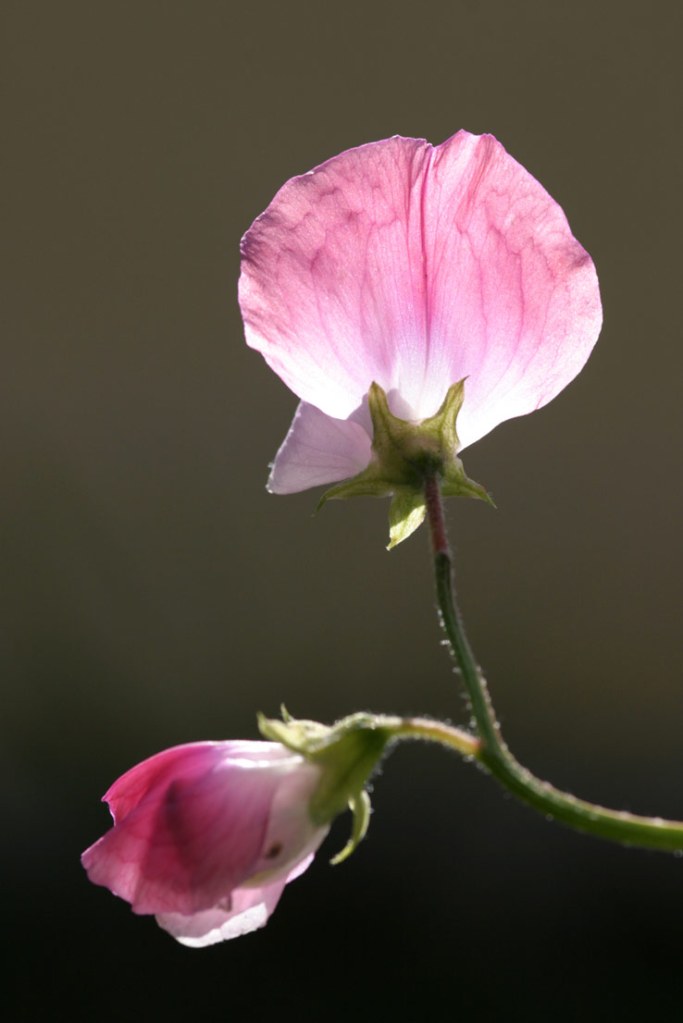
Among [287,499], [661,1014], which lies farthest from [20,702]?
[661,1014]

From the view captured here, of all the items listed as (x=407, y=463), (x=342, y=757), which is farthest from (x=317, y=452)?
(x=342, y=757)

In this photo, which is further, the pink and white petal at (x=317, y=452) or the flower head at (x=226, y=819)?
the pink and white petal at (x=317, y=452)

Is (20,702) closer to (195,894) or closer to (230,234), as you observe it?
(230,234)

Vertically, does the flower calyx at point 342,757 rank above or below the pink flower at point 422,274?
below

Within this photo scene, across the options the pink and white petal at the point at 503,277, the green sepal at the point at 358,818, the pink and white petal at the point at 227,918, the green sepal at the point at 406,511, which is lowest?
the pink and white petal at the point at 227,918

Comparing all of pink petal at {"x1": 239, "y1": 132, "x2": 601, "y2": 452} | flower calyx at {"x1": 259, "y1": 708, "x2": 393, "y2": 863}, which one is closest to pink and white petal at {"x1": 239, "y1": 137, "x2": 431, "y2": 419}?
pink petal at {"x1": 239, "y1": 132, "x2": 601, "y2": 452}

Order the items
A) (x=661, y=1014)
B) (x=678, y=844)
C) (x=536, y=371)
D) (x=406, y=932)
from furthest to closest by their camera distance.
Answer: (x=406, y=932) < (x=661, y=1014) < (x=536, y=371) < (x=678, y=844)

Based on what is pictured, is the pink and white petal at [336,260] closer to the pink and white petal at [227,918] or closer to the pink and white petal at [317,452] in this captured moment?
the pink and white petal at [317,452]

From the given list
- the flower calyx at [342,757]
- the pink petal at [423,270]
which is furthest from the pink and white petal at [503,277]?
the flower calyx at [342,757]
